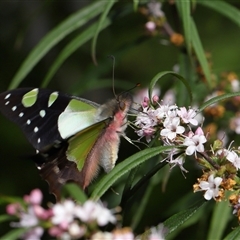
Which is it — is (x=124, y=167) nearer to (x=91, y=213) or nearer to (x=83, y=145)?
(x=91, y=213)

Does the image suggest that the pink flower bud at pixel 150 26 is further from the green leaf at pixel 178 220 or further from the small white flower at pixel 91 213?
the small white flower at pixel 91 213

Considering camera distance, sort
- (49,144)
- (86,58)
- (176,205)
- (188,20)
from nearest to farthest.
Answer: (49,144) → (188,20) → (176,205) → (86,58)

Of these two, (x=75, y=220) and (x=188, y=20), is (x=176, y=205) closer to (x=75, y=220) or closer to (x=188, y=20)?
(x=188, y=20)

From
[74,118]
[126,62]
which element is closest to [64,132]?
[74,118]

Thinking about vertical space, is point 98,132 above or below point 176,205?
above

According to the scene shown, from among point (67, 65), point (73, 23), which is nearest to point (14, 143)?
point (67, 65)

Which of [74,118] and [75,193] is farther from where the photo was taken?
[74,118]

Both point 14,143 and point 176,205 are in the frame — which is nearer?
point 176,205
